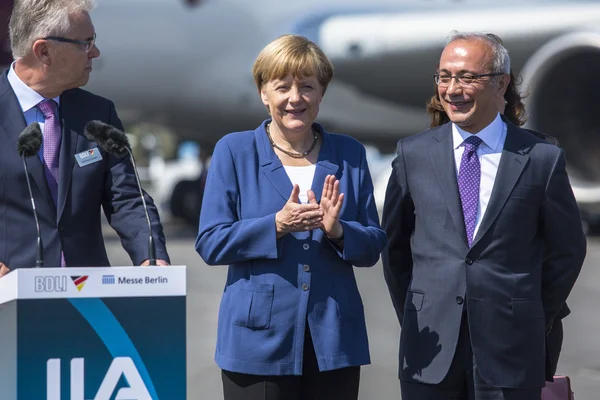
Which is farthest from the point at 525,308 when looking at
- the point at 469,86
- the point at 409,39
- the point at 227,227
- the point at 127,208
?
the point at 409,39

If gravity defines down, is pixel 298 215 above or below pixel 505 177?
below

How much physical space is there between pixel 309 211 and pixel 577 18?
9.72m

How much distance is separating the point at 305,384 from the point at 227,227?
450 mm

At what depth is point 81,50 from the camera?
101 inches

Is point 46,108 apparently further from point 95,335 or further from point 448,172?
point 448,172

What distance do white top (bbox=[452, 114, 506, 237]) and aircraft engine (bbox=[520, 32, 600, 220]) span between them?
6.91 meters

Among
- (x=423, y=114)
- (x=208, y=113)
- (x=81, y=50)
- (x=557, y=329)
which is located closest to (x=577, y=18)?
(x=423, y=114)

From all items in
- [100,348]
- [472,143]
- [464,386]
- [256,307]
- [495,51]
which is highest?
[495,51]

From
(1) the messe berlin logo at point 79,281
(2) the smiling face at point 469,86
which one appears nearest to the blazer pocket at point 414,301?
(2) the smiling face at point 469,86

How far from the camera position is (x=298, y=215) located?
247 cm

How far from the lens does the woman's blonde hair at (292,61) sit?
2.56 m

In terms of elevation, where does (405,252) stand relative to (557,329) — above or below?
above

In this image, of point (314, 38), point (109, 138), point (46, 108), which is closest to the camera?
point (109, 138)

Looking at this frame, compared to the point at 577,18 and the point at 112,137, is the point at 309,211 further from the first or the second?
the point at 577,18
